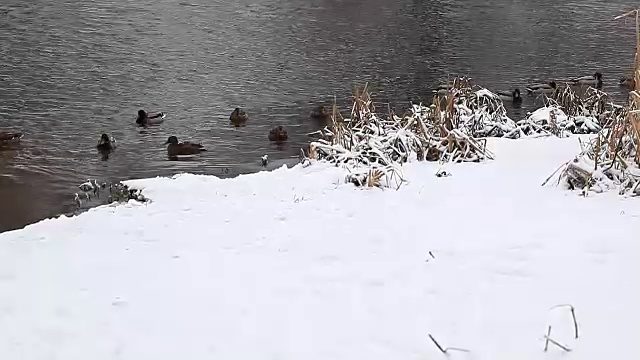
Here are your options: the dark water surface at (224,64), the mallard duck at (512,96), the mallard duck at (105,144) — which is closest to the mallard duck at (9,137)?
the dark water surface at (224,64)

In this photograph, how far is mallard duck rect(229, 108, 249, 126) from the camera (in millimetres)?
10977

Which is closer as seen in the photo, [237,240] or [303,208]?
[237,240]

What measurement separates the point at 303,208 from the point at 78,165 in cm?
414

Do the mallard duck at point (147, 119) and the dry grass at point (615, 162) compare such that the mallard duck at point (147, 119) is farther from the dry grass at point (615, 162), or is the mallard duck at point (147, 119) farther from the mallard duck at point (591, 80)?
the mallard duck at point (591, 80)

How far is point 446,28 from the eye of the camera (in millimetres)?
18906

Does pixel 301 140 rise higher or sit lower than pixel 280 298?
lower

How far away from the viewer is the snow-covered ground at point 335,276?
3.60 m

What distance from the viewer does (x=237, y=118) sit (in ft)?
36.2

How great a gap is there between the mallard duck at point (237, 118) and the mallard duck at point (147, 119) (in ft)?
3.25

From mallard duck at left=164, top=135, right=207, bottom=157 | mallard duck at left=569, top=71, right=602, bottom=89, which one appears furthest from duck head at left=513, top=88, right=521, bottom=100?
mallard duck at left=164, top=135, right=207, bottom=157

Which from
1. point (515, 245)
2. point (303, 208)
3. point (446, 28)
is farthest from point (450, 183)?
point (446, 28)

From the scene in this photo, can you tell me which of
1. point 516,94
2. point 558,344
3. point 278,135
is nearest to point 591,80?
point 516,94

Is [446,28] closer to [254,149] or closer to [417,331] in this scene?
[254,149]

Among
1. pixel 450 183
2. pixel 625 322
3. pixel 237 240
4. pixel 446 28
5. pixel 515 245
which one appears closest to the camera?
pixel 625 322
